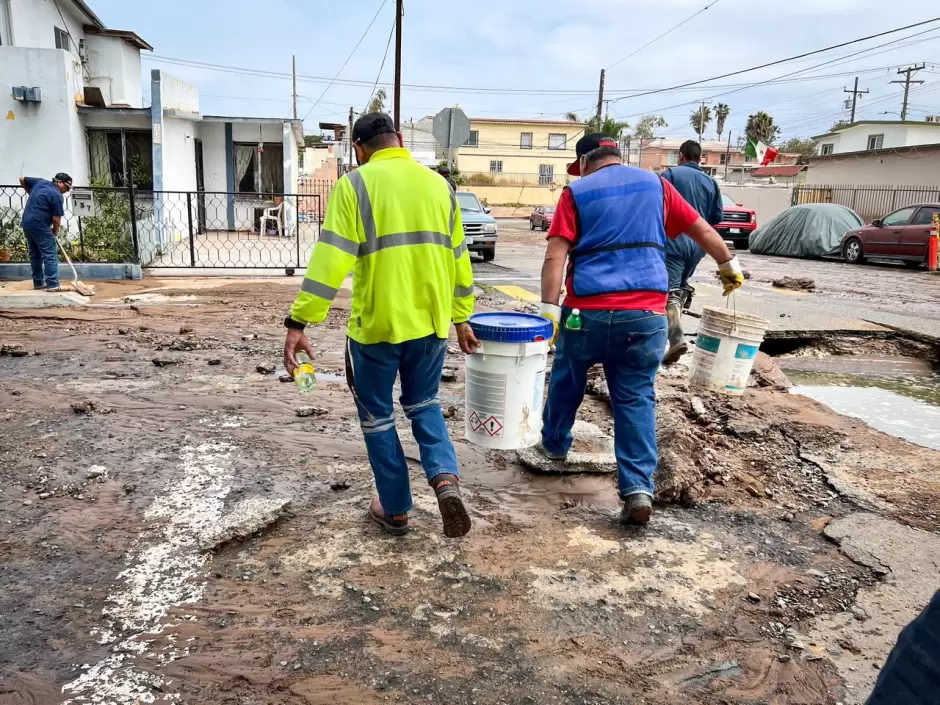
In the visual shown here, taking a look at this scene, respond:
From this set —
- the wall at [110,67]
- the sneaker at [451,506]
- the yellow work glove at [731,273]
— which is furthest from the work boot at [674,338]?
the wall at [110,67]

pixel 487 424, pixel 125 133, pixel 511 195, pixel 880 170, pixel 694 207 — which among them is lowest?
pixel 487 424

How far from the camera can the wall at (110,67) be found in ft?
61.6

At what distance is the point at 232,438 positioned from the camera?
4.65m

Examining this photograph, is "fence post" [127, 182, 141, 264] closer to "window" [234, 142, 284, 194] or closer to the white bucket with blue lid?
"window" [234, 142, 284, 194]

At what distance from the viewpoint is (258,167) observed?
67.1ft

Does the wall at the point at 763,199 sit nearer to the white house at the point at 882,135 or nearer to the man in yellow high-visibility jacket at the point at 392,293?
the white house at the point at 882,135

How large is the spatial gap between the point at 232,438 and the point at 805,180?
110ft

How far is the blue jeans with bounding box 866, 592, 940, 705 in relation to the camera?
1054 mm

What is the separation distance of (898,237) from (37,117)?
19392 millimetres

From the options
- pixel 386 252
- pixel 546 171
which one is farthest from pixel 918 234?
pixel 546 171

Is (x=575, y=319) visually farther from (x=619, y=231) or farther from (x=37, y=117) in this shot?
(x=37, y=117)

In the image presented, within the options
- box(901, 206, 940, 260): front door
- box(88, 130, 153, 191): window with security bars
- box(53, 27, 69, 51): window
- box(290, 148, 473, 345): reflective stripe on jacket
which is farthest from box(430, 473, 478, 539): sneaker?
box(53, 27, 69, 51): window

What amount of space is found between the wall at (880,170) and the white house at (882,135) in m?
3.35

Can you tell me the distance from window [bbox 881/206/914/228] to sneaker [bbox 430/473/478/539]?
18326mm
